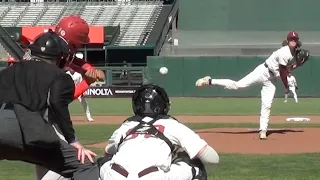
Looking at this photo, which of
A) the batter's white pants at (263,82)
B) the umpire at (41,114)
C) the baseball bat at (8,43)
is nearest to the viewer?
the umpire at (41,114)

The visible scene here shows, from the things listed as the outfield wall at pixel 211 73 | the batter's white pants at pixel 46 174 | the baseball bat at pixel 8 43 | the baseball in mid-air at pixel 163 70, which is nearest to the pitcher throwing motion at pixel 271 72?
the batter's white pants at pixel 46 174

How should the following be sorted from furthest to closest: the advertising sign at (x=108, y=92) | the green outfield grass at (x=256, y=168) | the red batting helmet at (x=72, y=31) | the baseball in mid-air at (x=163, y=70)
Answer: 1. the advertising sign at (x=108, y=92)
2. the baseball in mid-air at (x=163, y=70)
3. the green outfield grass at (x=256, y=168)
4. the red batting helmet at (x=72, y=31)

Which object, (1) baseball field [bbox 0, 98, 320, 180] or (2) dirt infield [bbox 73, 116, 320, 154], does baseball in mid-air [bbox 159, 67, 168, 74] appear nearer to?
(1) baseball field [bbox 0, 98, 320, 180]

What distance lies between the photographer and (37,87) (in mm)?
4918

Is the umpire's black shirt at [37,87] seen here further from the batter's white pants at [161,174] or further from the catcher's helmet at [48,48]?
the batter's white pants at [161,174]

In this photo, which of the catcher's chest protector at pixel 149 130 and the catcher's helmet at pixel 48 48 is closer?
the catcher's chest protector at pixel 149 130

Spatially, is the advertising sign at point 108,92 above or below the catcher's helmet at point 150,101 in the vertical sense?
below

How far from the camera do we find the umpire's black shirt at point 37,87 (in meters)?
4.90

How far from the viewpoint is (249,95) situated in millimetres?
30453

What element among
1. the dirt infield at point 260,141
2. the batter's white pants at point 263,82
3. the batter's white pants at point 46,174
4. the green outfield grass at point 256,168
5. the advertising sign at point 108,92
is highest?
the batter's white pants at point 46,174

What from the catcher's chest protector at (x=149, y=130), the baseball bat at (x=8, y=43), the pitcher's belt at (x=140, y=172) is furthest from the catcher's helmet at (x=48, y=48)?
the baseball bat at (x=8, y=43)

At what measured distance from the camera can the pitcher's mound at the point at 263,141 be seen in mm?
10781

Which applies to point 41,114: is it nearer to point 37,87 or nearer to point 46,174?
point 37,87

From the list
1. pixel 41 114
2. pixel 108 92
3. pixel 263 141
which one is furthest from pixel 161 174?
pixel 108 92
